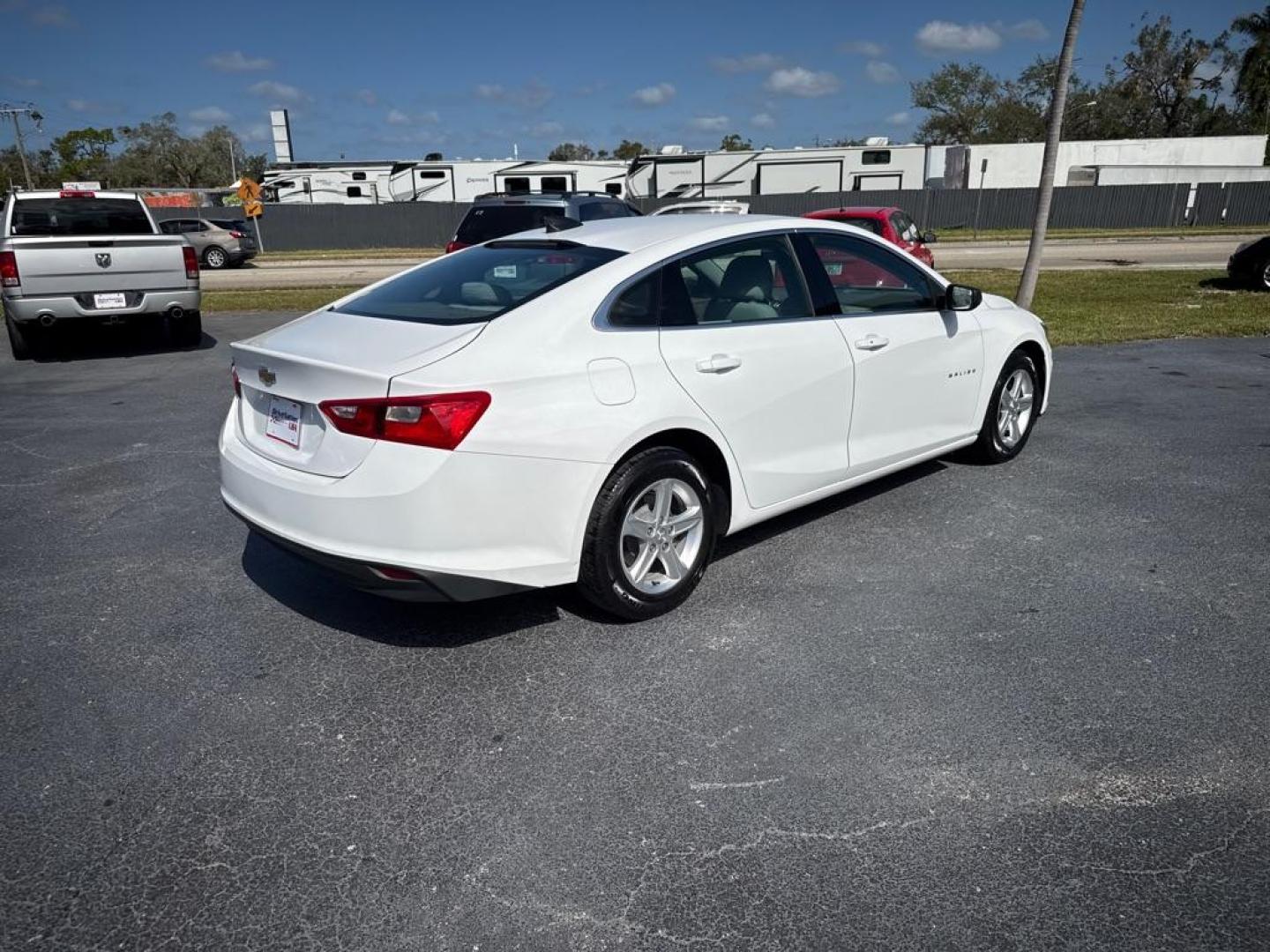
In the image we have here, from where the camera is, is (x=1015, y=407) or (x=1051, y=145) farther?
(x=1051, y=145)

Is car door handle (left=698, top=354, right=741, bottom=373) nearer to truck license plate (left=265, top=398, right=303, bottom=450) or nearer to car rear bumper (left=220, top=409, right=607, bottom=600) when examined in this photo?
car rear bumper (left=220, top=409, right=607, bottom=600)

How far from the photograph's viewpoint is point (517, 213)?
11.8 meters

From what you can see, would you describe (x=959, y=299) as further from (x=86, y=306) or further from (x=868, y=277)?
(x=86, y=306)

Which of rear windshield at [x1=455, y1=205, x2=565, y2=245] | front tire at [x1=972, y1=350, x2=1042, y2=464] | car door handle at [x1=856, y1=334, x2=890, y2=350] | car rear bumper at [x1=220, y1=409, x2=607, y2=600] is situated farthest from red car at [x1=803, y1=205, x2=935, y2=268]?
car rear bumper at [x1=220, y1=409, x2=607, y2=600]

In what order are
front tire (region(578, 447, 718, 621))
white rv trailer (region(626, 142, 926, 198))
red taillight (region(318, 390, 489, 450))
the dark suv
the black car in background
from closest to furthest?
red taillight (region(318, 390, 489, 450))
front tire (region(578, 447, 718, 621))
the dark suv
the black car in background
white rv trailer (region(626, 142, 926, 198))

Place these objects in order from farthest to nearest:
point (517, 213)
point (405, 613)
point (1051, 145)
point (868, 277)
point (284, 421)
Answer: point (1051, 145), point (517, 213), point (868, 277), point (405, 613), point (284, 421)

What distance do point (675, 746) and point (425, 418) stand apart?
4.54 ft

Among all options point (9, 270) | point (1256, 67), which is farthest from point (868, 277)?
point (1256, 67)

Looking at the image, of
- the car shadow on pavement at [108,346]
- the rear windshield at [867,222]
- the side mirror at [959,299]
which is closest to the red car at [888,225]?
the rear windshield at [867,222]

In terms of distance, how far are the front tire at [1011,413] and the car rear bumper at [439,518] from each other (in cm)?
335

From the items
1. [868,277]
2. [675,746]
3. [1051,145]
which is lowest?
[675,746]

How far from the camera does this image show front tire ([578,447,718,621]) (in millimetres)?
3566

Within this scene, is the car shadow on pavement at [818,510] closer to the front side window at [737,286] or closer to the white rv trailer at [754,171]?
the front side window at [737,286]

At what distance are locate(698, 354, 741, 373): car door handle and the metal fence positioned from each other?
34.3 meters
